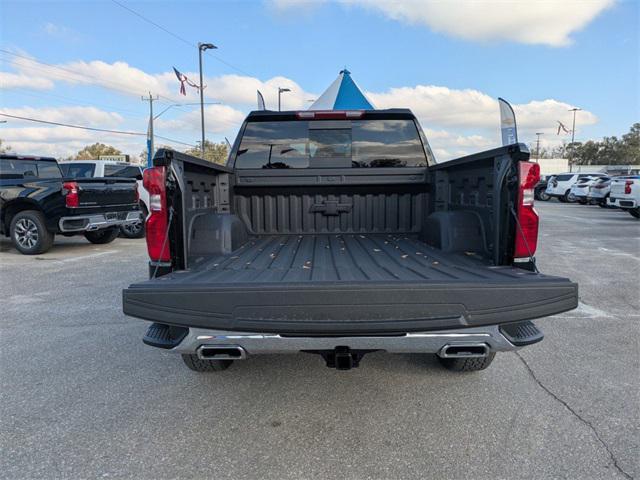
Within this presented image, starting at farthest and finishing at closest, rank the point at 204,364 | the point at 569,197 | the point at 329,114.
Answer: the point at 569,197 → the point at 329,114 → the point at 204,364

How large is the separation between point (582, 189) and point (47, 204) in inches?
Answer: 1087

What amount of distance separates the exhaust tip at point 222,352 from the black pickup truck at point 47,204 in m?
7.53

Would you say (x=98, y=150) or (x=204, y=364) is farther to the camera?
(x=98, y=150)

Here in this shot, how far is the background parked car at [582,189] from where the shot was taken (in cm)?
2564

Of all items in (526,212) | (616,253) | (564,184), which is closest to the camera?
(526,212)

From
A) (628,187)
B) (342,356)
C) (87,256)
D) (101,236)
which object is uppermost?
(628,187)

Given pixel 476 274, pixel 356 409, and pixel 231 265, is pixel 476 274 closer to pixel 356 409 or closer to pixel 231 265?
pixel 356 409

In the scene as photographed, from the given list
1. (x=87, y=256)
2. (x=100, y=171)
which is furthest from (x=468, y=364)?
(x=100, y=171)

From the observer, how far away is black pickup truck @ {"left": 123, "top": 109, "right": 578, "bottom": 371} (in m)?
2.18

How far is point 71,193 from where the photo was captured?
8414 mm

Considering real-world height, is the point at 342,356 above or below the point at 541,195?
below

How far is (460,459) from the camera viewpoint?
234 centimetres

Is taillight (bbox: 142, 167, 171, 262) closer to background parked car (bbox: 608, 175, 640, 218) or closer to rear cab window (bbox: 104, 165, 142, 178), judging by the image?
rear cab window (bbox: 104, 165, 142, 178)

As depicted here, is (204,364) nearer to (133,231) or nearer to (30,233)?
(30,233)
